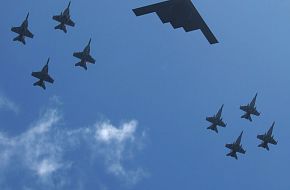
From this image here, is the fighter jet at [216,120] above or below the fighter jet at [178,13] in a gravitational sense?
above

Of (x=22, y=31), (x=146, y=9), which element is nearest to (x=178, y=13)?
(x=146, y=9)

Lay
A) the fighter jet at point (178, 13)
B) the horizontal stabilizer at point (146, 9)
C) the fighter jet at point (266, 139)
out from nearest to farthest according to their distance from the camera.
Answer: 1. the fighter jet at point (178, 13)
2. the horizontal stabilizer at point (146, 9)
3. the fighter jet at point (266, 139)

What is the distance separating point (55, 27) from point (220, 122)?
78.9 feet

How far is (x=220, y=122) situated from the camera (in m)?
80.0

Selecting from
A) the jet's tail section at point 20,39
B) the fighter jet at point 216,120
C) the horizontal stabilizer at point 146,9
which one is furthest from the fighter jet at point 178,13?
the jet's tail section at point 20,39

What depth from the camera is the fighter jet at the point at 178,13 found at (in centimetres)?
5103

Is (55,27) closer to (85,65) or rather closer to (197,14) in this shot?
(85,65)

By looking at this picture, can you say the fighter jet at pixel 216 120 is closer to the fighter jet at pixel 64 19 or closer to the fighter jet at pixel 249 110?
the fighter jet at pixel 249 110

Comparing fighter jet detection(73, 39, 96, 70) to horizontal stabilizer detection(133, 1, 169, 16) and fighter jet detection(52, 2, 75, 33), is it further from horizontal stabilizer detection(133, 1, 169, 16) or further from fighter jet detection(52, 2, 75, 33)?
horizontal stabilizer detection(133, 1, 169, 16)

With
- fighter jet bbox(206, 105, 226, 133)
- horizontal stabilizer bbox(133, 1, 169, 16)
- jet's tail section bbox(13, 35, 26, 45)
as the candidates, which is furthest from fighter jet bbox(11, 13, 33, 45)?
horizontal stabilizer bbox(133, 1, 169, 16)

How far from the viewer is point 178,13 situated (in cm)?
5138

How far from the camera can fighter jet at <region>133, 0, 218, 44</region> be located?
51.0 meters

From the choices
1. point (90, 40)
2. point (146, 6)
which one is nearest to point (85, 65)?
point (90, 40)

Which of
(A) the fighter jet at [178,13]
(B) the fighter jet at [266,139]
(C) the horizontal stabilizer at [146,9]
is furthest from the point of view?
(B) the fighter jet at [266,139]
